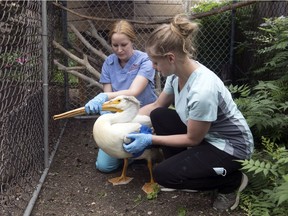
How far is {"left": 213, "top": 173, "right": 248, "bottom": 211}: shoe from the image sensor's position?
7.86ft

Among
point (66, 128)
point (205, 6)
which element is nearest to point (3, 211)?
point (66, 128)

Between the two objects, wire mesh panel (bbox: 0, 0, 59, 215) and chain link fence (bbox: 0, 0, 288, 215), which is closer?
wire mesh panel (bbox: 0, 0, 59, 215)

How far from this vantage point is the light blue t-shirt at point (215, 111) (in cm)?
212

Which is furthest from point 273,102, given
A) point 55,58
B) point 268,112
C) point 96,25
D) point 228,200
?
point 96,25

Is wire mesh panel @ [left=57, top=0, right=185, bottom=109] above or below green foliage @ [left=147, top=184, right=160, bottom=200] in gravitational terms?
above

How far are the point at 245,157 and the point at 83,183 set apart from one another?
1.25 meters

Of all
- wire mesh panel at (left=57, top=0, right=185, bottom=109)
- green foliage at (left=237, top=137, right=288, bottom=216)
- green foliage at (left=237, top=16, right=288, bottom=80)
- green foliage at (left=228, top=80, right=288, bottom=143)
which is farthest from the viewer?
wire mesh panel at (left=57, top=0, right=185, bottom=109)

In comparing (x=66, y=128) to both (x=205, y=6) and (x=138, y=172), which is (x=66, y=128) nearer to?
(x=138, y=172)

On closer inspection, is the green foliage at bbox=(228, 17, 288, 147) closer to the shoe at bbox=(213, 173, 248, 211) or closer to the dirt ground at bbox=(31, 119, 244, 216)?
the shoe at bbox=(213, 173, 248, 211)

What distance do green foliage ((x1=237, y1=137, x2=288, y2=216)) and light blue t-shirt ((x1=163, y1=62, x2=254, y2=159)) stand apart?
0.43 ft

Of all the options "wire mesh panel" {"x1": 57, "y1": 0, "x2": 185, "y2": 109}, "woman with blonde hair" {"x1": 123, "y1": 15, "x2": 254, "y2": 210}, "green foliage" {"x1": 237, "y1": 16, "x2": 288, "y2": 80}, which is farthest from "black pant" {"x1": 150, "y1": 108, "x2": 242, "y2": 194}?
"wire mesh panel" {"x1": 57, "y1": 0, "x2": 185, "y2": 109}

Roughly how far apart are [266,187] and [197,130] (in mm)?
670

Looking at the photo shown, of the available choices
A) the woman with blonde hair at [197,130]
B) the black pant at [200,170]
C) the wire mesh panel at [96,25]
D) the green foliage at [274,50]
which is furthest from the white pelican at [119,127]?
the wire mesh panel at [96,25]

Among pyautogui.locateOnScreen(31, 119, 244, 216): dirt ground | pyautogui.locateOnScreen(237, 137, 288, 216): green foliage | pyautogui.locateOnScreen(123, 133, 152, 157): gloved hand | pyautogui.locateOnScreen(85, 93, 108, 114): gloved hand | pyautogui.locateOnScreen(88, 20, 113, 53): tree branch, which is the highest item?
pyautogui.locateOnScreen(88, 20, 113, 53): tree branch
